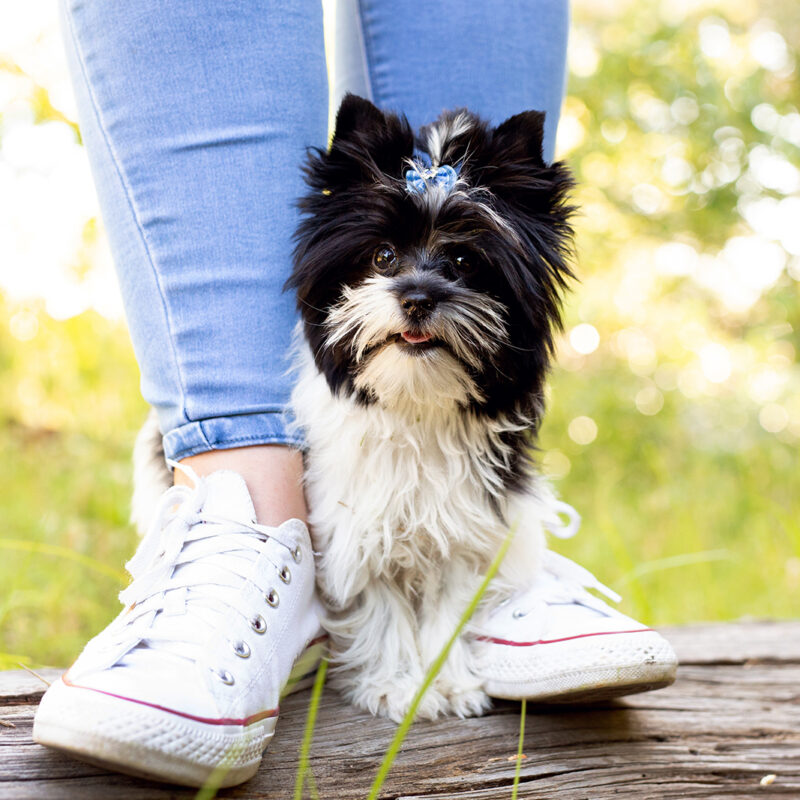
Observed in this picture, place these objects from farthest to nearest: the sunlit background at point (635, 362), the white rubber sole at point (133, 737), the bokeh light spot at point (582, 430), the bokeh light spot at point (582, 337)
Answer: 1. the bokeh light spot at point (582, 337)
2. the bokeh light spot at point (582, 430)
3. the sunlit background at point (635, 362)
4. the white rubber sole at point (133, 737)

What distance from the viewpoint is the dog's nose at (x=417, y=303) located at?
1.41 metres

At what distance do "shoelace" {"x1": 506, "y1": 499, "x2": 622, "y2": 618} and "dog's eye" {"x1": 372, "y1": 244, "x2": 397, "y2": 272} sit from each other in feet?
2.07

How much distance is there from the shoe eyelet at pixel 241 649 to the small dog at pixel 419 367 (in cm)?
31

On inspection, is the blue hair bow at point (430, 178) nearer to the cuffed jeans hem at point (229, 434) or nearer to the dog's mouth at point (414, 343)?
the dog's mouth at point (414, 343)

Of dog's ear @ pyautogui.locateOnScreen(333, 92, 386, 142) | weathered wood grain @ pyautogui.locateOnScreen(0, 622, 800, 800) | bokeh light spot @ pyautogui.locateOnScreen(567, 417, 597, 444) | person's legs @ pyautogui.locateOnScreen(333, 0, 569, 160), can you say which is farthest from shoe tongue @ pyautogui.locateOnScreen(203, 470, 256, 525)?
bokeh light spot @ pyautogui.locateOnScreen(567, 417, 597, 444)

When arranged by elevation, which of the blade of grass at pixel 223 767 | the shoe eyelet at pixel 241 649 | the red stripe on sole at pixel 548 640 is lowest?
the blade of grass at pixel 223 767

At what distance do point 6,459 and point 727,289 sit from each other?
4646 millimetres

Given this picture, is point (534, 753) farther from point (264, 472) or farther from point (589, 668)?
point (264, 472)

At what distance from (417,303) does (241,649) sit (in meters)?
0.62

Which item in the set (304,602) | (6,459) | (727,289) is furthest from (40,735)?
(727,289)

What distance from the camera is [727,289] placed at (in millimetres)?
5828

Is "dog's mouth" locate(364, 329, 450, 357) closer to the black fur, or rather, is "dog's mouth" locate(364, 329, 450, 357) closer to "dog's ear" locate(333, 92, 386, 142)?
the black fur

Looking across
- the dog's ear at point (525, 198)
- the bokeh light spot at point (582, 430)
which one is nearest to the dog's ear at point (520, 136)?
the dog's ear at point (525, 198)

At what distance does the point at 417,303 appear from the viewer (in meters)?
1.41
